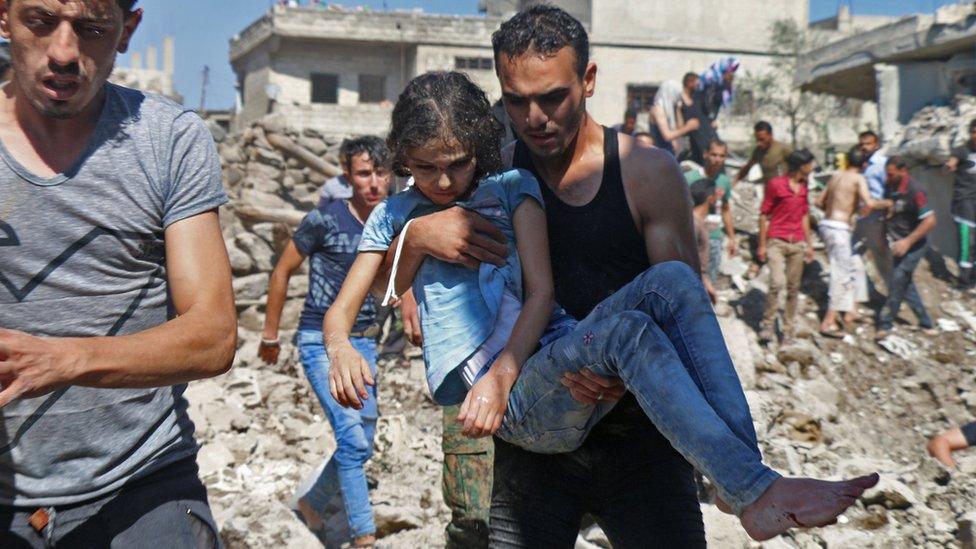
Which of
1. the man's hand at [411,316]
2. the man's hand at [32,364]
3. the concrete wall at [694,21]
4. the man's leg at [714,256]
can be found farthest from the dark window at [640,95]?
the man's hand at [32,364]

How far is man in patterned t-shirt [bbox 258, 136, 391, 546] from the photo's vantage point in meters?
4.75

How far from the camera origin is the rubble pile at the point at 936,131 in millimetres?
12742

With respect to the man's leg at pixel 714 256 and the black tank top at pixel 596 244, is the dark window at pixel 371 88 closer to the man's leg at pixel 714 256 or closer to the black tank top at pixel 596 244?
the man's leg at pixel 714 256

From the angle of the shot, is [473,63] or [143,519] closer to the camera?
[143,519]

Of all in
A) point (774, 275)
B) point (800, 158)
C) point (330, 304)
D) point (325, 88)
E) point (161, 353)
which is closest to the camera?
point (161, 353)

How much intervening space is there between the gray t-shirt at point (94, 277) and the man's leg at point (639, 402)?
2.97 ft

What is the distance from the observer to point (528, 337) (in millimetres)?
2439

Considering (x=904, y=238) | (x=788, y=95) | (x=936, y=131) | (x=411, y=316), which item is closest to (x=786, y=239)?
(x=904, y=238)

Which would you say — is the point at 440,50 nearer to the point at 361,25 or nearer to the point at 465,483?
the point at 361,25

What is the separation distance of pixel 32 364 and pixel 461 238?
122cm

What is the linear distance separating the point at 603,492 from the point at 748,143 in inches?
1029

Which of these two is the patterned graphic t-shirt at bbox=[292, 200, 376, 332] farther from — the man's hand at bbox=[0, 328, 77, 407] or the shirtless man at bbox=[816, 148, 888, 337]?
the shirtless man at bbox=[816, 148, 888, 337]

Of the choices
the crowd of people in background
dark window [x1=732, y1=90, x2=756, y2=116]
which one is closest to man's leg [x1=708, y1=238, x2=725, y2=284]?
the crowd of people in background

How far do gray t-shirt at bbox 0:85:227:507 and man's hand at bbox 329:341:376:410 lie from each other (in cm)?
43
